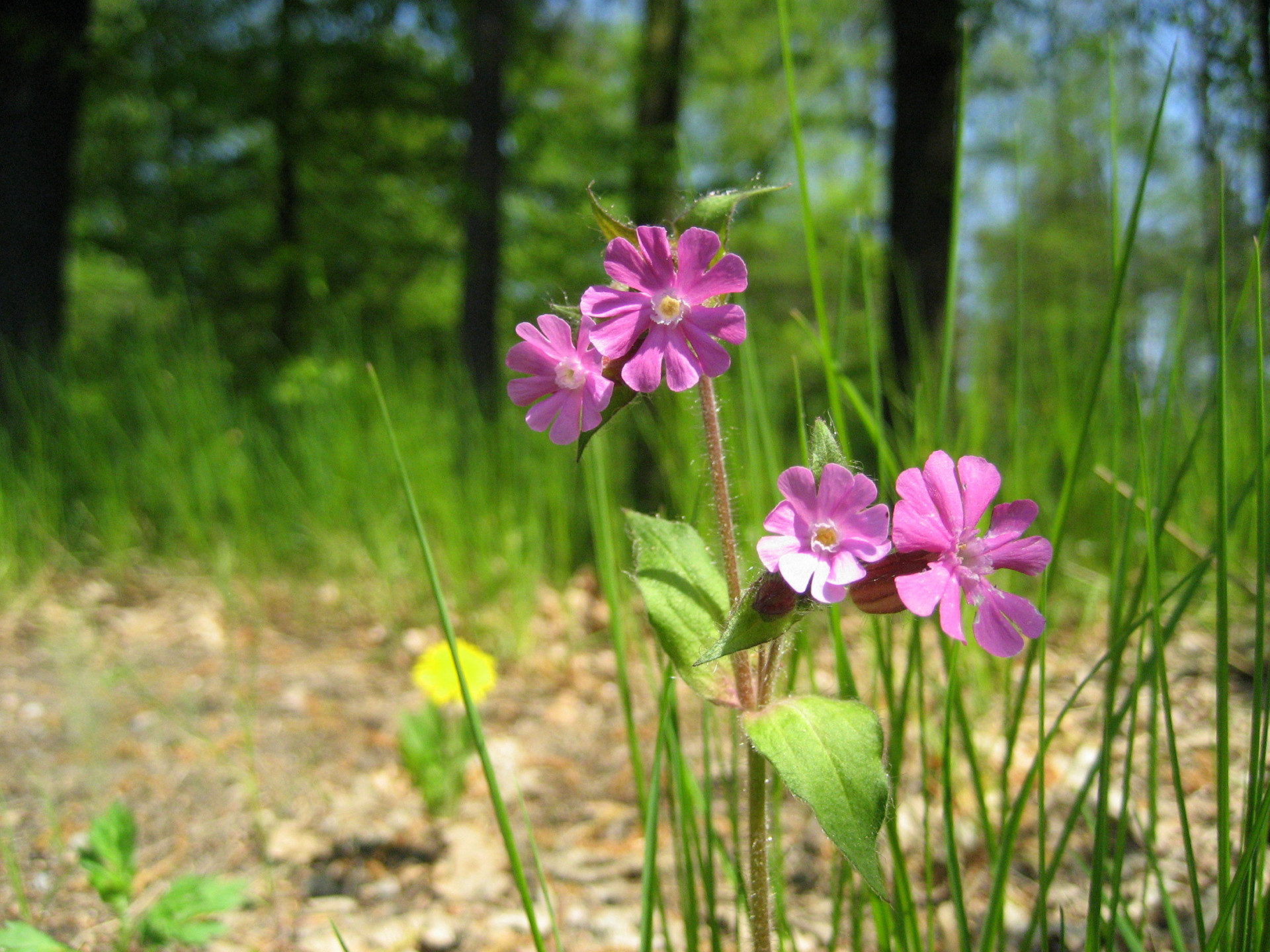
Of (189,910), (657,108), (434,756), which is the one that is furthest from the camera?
(657,108)

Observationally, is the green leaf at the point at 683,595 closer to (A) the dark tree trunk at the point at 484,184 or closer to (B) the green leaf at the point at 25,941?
(B) the green leaf at the point at 25,941

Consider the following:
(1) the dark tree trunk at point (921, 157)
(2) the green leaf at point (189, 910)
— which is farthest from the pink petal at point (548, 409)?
(1) the dark tree trunk at point (921, 157)

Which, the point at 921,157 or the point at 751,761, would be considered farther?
the point at 921,157

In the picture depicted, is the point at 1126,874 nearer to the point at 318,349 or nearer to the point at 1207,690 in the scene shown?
the point at 1207,690

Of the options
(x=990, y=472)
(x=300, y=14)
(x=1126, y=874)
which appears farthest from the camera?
(x=300, y=14)

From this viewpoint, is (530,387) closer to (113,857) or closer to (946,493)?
(946,493)

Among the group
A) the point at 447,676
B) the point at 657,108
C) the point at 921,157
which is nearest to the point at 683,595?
the point at 447,676

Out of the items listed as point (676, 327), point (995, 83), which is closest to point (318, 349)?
point (676, 327)

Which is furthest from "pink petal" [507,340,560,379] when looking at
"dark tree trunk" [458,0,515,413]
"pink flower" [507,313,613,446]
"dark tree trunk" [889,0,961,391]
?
"dark tree trunk" [458,0,515,413]
